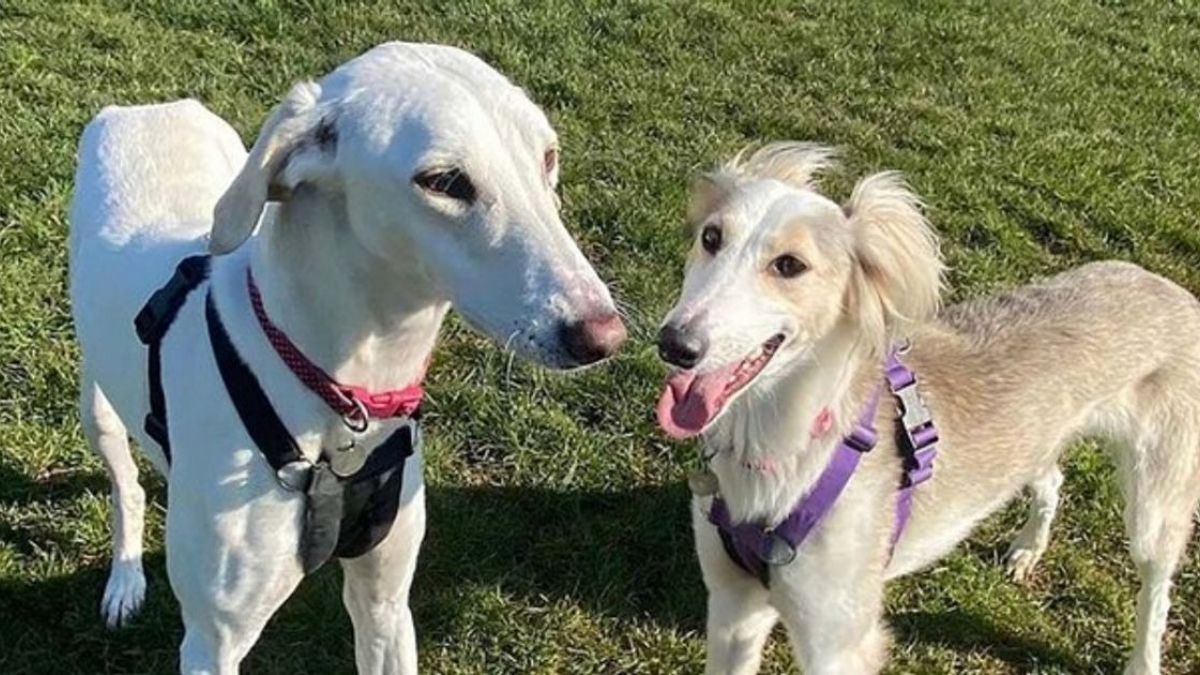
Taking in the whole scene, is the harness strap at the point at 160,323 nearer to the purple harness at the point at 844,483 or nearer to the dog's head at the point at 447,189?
the dog's head at the point at 447,189

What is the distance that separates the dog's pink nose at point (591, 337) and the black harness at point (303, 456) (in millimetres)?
848

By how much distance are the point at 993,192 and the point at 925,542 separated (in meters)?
3.38

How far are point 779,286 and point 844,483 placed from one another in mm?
618

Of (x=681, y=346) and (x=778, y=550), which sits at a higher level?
(x=681, y=346)

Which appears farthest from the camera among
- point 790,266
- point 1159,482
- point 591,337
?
point 1159,482

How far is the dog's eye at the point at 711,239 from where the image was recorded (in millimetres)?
3432

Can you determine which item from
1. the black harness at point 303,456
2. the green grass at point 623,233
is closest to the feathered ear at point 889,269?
the black harness at point 303,456

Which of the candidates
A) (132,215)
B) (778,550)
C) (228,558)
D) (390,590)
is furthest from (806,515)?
(132,215)

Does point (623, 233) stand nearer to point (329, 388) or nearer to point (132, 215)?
point (132, 215)

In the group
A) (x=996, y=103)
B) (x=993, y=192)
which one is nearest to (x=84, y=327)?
(x=993, y=192)

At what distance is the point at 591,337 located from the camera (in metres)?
2.47

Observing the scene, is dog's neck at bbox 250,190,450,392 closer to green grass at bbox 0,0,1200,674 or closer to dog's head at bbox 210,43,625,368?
dog's head at bbox 210,43,625,368

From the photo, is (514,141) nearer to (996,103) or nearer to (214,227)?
(214,227)

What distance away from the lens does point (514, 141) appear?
268cm
